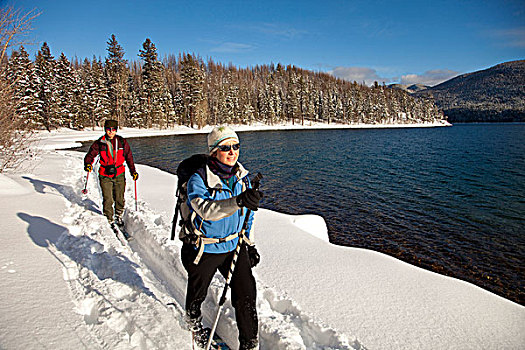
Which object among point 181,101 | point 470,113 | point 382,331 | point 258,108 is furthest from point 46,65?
point 470,113

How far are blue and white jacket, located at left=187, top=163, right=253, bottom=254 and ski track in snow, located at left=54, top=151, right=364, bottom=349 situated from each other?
1.24 meters

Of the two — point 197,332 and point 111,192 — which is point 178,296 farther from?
point 111,192

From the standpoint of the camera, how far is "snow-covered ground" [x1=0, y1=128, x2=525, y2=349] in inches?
115

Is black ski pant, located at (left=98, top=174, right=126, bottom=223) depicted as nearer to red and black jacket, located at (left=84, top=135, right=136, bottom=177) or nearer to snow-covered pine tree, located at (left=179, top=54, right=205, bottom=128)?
red and black jacket, located at (left=84, top=135, right=136, bottom=177)

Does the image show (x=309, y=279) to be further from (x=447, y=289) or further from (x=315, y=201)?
(x=315, y=201)

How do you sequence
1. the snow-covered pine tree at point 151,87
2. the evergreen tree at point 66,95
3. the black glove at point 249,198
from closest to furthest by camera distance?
the black glove at point 249,198, the evergreen tree at point 66,95, the snow-covered pine tree at point 151,87

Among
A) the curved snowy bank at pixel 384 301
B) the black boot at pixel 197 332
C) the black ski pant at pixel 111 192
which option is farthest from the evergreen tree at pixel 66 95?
the black boot at pixel 197 332

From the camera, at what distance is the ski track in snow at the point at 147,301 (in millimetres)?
2953

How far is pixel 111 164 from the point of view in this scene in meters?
6.30

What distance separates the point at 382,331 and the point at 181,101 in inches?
2851

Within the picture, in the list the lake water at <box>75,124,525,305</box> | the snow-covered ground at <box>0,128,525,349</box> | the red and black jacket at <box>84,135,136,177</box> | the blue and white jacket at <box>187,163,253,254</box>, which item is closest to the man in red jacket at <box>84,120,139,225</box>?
the red and black jacket at <box>84,135,136,177</box>

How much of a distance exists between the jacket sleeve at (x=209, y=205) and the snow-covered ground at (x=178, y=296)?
1547mm

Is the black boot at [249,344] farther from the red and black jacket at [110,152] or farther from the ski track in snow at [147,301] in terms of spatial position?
the red and black jacket at [110,152]

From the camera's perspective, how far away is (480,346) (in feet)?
11.6
